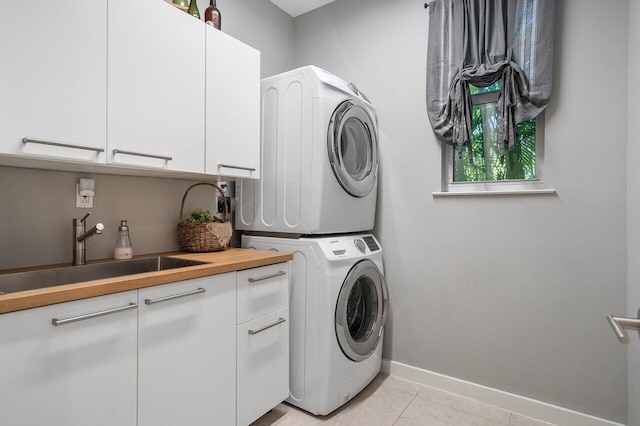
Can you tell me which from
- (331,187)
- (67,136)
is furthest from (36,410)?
(331,187)

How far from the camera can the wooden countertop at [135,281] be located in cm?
93

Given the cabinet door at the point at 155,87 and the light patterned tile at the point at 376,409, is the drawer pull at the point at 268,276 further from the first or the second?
the light patterned tile at the point at 376,409

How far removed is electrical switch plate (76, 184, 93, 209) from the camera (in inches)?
62.1

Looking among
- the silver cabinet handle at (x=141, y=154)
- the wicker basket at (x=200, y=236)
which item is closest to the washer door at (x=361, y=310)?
the wicker basket at (x=200, y=236)

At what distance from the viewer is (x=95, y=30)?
1.29 m

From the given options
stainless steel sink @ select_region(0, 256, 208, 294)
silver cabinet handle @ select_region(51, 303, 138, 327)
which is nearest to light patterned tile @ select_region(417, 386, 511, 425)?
stainless steel sink @ select_region(0, 256, 208, 294)

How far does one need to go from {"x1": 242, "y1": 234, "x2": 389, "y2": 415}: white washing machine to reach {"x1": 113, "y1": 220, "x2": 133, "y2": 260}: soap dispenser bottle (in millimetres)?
750

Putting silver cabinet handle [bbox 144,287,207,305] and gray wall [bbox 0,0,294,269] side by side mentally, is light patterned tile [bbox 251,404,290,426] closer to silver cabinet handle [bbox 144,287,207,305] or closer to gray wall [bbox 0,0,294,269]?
silver cabinet handle [bbox 144,287,207,305]

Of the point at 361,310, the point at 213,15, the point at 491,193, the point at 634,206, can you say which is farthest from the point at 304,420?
the point at 213,15

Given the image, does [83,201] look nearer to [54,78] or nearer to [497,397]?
[54,78]

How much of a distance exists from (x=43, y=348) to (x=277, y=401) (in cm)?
116

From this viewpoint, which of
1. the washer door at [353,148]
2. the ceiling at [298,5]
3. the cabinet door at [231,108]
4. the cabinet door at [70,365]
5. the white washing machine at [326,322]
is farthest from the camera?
the ceiling at [298,5]

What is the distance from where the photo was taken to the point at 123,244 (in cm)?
163

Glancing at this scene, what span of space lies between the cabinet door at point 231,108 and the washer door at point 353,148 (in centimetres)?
46
